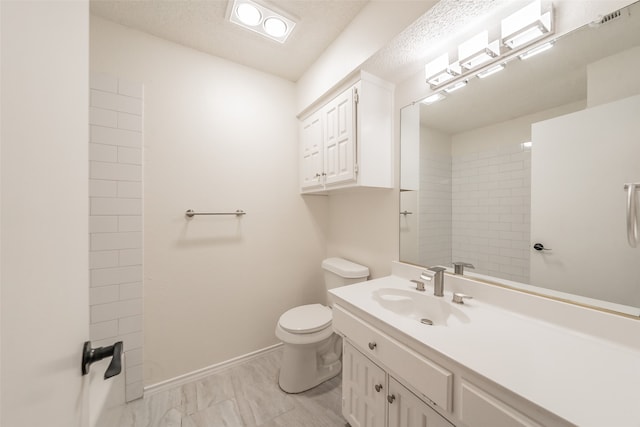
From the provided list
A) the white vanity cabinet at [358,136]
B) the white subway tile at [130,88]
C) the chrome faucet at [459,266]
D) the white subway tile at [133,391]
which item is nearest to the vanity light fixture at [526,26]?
the white vanity cabinet at [358,136]

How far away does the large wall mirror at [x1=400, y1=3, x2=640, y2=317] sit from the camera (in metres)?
0.81

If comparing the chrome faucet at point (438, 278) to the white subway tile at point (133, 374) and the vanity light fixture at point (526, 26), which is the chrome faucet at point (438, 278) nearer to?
the vanity light fixture at point (526, 26)

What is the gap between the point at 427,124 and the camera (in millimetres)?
1441

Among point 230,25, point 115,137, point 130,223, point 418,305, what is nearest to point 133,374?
point 130,223

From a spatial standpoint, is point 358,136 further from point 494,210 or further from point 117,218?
point 117,218

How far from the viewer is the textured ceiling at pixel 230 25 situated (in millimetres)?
1364

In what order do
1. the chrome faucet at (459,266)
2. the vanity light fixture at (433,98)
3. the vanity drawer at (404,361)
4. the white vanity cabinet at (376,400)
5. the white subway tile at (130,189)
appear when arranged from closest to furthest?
the vanity drawer at (404,361), the white vanity cabinet at (376,400), the chrome faucet at (459,266), the vanity light fixture at (433,98), the white subway tile at (130,189)

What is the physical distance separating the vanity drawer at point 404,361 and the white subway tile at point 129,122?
1.74 metres

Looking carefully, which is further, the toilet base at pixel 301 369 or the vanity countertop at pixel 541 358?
the toilet base at pixel 301 369

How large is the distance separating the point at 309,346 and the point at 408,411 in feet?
2.61

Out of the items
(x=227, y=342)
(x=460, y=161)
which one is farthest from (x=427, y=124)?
(x=227, y=342)

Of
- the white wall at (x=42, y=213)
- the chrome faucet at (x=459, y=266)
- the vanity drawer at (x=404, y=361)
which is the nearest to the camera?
the white wall at (x=42, y=213)

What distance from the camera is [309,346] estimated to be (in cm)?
156

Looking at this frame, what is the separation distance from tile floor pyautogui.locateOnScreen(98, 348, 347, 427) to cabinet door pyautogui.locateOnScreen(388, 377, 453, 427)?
59 cm
